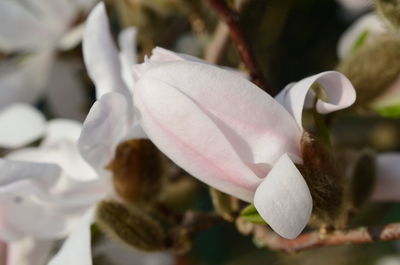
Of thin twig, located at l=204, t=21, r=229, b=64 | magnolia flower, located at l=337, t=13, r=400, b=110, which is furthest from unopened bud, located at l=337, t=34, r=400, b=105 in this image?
thin twig, located at l=204, t=21, r=229, b=64

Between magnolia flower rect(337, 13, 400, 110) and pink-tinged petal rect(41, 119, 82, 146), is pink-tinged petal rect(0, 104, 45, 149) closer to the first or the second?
pink-tinged petal rect(41, 119, 82, 146)

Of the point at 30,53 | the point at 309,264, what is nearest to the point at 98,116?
the point at 30,53

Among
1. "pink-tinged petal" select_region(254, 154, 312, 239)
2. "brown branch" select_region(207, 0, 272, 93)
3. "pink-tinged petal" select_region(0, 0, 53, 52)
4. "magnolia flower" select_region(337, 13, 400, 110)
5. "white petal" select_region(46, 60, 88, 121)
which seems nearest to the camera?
"pink-tinged petal" select_region(254, 154, 312, 239)

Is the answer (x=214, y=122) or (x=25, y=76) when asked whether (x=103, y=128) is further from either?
(x=25, y=76)

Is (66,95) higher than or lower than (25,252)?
lower

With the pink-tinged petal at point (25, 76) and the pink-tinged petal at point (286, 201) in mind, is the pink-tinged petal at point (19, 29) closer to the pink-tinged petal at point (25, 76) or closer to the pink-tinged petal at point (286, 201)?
the pink-tinged petal at point (25, 76)

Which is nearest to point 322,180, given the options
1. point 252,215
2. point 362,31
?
point 252,215
